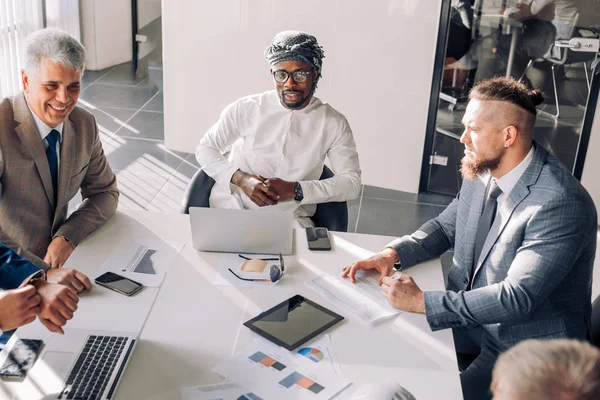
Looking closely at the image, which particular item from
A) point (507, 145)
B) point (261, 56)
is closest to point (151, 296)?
point (507, 145)

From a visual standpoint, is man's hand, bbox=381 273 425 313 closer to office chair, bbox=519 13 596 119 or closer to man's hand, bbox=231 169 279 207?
man's hand, bbox=231 169 279 207

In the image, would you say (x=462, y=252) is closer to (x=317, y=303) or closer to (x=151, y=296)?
(x=317, y=303)

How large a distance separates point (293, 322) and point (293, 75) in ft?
4.43

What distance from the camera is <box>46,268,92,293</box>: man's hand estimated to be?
2.32m

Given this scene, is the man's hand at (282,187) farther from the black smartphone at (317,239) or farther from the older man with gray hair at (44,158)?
the older man with gray hair at (44,158)

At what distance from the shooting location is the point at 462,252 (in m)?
2.66

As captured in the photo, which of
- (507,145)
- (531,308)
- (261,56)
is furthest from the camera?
(261,56)

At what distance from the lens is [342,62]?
506cm

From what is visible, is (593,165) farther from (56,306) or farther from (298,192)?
(56,306)

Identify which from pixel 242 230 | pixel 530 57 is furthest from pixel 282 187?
pixel 530 57

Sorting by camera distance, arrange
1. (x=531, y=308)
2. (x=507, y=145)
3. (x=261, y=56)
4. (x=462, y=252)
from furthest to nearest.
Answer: (x=261, y=56) < (x=462, y=252) < (x=507, y=145) < (x=531, y=308)

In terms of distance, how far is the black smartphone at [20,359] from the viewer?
1.90 metres

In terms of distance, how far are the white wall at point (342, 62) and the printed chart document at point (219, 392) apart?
3487mm

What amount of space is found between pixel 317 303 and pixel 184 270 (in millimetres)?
511
